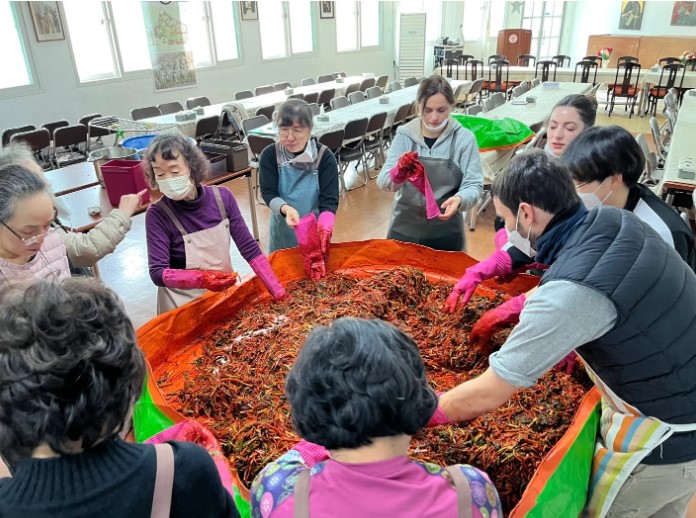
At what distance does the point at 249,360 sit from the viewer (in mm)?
1544

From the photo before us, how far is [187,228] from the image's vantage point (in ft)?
6.34

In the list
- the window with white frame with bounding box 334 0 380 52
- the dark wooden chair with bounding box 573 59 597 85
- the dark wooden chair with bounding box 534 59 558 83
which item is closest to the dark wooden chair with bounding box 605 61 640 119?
the dark wooden chair with bounding box 573 59 597 85

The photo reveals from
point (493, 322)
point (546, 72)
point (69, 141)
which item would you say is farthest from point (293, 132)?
point (546, 72)

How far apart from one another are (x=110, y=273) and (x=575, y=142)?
11.6ft

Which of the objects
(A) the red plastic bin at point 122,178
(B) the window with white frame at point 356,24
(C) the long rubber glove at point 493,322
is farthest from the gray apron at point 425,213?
(B) the window with white frame at point 356,24

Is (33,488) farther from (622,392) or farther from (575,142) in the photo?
Result: (575,142)

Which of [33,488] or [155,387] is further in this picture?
[155,387]

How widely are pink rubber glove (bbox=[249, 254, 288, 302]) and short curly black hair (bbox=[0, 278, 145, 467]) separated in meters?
1.16

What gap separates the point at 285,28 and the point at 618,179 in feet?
31.0

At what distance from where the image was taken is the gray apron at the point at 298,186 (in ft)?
7.80

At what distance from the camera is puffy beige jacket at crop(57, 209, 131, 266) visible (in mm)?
1917

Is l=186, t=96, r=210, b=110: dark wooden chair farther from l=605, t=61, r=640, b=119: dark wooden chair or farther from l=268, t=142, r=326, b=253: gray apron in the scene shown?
l=605, t=61, r=640, b=119: dark wooden chair

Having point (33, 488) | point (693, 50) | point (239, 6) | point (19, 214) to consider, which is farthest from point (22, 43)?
point (693, 50)

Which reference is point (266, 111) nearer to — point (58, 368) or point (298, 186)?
point (298, 186)
